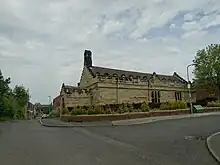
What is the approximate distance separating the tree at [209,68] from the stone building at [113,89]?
20.6ft

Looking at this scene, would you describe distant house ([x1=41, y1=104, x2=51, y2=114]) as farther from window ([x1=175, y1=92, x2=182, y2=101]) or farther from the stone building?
window ([x1=175, y1=92, x2=182, y2=101])

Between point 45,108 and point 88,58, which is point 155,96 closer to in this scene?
point 88,58

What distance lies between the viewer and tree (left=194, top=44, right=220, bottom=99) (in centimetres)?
5625

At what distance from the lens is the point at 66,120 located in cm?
3356

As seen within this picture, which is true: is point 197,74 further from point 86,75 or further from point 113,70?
point 86,75

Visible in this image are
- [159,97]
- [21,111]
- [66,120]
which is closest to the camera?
[66,120]

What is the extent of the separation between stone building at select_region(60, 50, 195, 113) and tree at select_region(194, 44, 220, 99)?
6287 mm

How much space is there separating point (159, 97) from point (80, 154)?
4224 cm

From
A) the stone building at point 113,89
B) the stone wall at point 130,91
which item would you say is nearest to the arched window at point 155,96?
the stone building at point 113,89

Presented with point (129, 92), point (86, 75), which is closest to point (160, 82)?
point (129, 92)

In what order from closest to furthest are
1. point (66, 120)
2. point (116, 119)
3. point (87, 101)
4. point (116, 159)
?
point (116, 159) < point (116, 119) < point (66, 120) < point (87, 101)

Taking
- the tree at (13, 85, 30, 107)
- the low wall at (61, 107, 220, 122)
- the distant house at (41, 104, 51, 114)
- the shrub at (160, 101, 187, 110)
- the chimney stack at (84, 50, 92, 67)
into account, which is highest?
the chimney stack at (84, 50, 92, 67)

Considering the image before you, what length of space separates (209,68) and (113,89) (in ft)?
74.9

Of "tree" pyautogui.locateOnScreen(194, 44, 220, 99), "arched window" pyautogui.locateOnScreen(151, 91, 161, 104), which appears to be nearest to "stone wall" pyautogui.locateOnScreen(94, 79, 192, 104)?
"arched window" pyautogui.locateOnScreen(151, 91, 161, 104)
